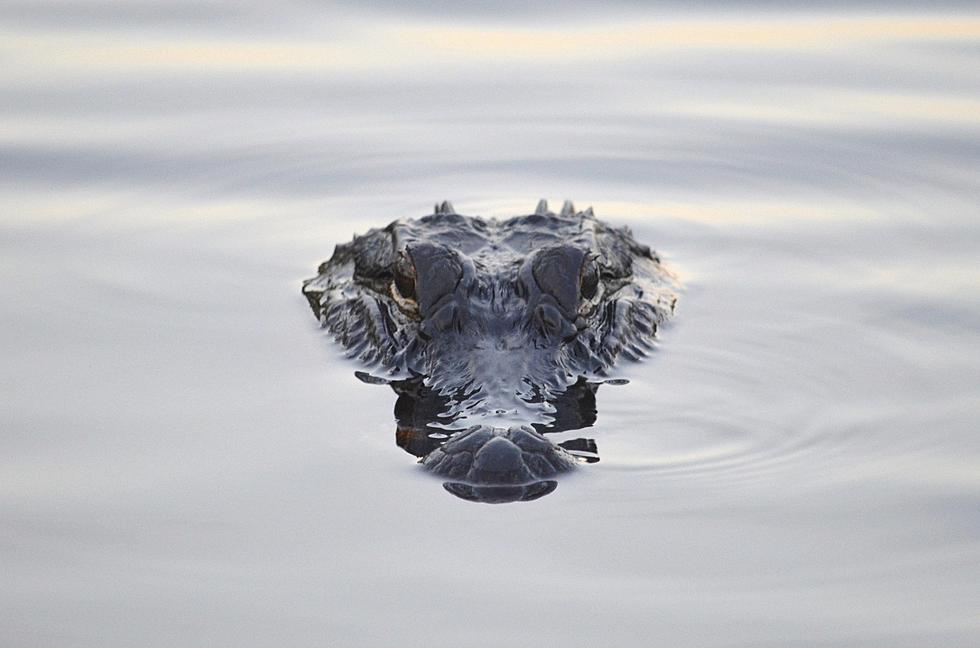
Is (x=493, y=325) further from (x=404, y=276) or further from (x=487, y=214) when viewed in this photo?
(x=487, y=214)

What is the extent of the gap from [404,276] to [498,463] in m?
2.28

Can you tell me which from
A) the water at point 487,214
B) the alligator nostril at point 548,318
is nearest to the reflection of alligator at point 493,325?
the alligator nostril at point 548,318

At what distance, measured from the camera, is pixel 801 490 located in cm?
709

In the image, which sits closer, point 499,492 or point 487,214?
point 499,492

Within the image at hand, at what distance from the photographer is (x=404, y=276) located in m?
8.97

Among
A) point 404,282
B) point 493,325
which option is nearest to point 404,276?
point 404,282

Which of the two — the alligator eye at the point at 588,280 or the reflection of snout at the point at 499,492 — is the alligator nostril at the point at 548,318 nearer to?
the alligator eye at the point at 588,280

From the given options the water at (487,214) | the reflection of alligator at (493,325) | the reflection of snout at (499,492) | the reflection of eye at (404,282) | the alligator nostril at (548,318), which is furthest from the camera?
the reflection of eye at (404,282)

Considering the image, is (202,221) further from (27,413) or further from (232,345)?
(27,413)

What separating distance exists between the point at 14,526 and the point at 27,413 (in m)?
1.24

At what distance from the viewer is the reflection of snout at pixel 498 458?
688 cm

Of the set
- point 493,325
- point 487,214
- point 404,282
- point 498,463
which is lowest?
point 498,463

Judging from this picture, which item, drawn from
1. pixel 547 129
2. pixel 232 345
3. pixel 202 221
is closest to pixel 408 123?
pixel 547 129

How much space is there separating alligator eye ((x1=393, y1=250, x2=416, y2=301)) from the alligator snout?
1.85m
